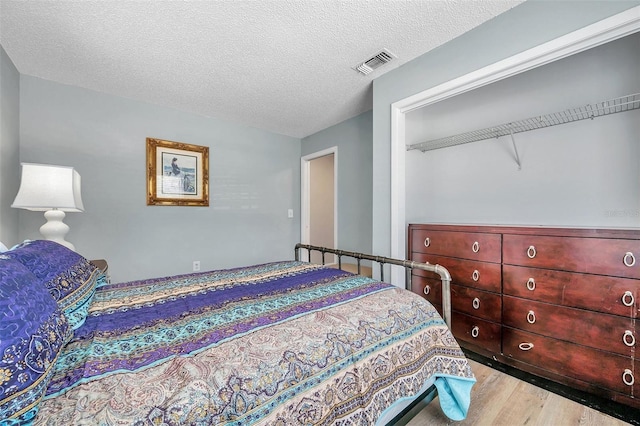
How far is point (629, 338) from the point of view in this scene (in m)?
1.39

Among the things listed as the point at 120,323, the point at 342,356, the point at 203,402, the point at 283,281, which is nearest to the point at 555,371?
the point at 342,356

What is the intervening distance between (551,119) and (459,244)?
Answer: 119cm

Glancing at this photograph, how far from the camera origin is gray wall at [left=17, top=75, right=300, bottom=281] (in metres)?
2.50

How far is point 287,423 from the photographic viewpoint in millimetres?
754

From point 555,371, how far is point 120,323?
97.0 inches

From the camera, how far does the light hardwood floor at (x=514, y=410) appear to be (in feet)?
4.56

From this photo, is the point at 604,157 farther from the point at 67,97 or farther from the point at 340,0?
the point at 67,97

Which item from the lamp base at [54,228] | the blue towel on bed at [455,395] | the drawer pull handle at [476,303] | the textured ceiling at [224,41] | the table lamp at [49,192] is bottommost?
the blue towel on bed at [455,395]

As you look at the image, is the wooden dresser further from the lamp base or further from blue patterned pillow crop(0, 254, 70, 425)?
the lamp base

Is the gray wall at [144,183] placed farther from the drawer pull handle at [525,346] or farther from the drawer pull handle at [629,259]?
the drawer pull handle at [629,259]

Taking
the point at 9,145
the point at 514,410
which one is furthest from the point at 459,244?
the point at 9,145

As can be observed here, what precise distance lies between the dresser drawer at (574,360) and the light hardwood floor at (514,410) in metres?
0.16

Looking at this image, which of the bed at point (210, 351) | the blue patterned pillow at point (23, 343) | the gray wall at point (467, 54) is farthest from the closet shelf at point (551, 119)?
the blue patterned pillow at point (23, 343)

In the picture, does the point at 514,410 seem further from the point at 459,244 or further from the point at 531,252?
the point at 459,244
